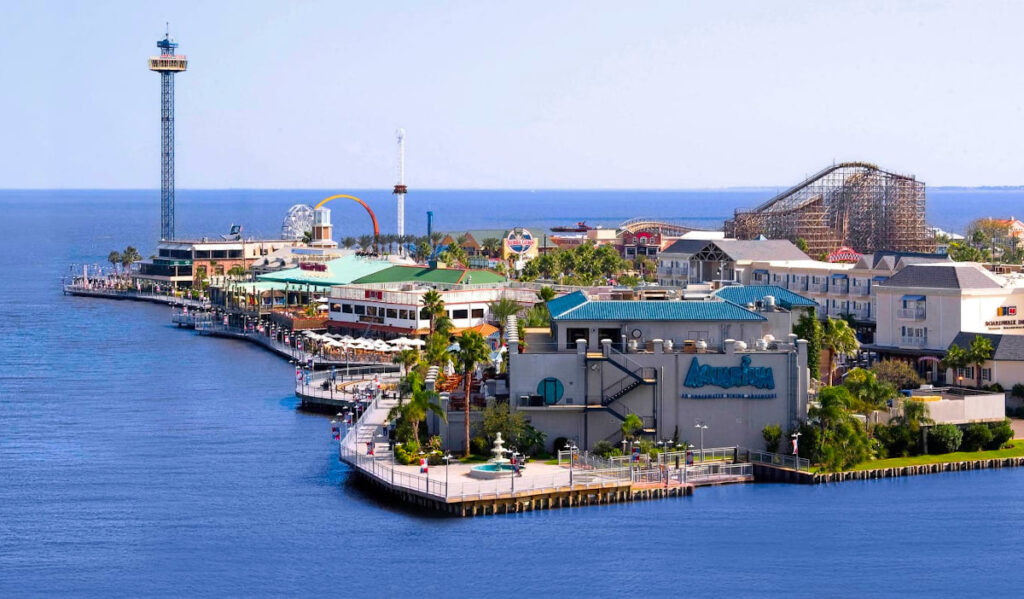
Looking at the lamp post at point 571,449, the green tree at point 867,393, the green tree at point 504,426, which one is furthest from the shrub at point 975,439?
the green tree at point 504,426

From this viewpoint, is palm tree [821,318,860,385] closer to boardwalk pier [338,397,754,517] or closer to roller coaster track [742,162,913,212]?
boardwalk pier [338,397,754,517]

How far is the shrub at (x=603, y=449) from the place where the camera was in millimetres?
81000

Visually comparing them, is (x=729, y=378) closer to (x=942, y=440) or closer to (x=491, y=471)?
(x=942, y=440)

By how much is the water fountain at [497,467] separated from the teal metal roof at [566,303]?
447 inches

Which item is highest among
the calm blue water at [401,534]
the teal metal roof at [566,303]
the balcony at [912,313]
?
the teal metal roof at [566,303]

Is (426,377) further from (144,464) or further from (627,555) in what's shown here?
(627,555)

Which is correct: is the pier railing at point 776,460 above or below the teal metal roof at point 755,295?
below

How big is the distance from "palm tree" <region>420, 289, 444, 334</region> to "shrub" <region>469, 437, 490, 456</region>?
52274 millimetres

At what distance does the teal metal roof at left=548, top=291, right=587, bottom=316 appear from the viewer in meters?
88.0

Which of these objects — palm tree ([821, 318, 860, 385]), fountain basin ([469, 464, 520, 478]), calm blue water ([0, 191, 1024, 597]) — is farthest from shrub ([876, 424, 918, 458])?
fountain basin ([469, 464, 520, 478])

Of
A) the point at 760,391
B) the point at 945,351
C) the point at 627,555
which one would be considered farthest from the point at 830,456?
the point at 945,351

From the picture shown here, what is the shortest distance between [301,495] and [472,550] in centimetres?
1337

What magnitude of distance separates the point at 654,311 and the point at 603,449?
8796 mm

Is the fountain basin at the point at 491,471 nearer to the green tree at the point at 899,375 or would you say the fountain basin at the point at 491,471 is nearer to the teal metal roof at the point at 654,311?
the teal metal roof at the point at 654,311
